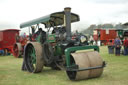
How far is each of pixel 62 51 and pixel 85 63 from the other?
4.29ft

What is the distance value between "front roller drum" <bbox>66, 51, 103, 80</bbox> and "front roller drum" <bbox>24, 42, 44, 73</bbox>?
1393 mm

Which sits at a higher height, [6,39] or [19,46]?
[6,39]

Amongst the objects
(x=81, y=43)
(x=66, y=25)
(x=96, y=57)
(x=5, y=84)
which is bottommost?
(x=5, y=84)

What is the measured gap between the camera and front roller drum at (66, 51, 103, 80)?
5.43m

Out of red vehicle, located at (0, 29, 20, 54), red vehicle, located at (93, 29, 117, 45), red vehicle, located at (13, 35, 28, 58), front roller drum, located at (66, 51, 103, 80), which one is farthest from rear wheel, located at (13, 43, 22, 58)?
red vehicle, located at (93, 29, 117, 45)

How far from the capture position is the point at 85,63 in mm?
5500

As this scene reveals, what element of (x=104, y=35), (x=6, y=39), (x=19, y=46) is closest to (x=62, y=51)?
(x=19, y=46)

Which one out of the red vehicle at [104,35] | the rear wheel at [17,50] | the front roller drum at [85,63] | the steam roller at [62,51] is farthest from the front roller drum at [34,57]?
the red vehicle at [104,35]

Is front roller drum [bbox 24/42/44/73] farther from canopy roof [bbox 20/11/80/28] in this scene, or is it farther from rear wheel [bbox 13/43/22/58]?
rear wheel [bbox 13/43/22/58]

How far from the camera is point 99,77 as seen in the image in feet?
19.6

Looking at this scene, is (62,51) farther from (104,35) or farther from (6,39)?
(104,35)

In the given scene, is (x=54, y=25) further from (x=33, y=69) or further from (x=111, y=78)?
(x=111, y=78)

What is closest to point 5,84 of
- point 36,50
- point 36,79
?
point 36,79

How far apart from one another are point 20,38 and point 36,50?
8.02 meters
